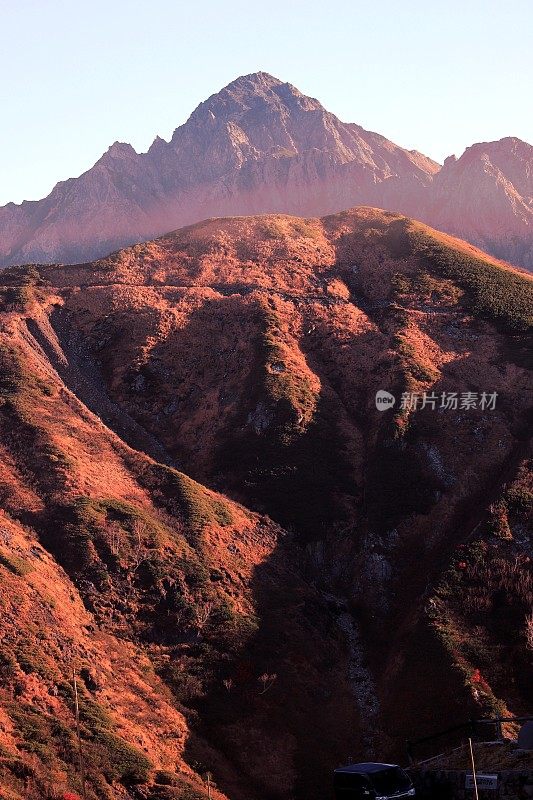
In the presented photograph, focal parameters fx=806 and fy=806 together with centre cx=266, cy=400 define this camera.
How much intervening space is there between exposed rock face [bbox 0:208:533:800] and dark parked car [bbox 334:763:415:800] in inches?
403

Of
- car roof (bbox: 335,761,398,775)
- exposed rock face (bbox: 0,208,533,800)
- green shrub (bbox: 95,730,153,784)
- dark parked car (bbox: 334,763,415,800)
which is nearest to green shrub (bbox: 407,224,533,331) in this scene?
exposed rock face (bbox: 0,208,533,800)

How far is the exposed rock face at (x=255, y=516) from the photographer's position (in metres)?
46.6

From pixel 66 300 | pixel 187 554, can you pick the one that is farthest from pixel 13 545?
pixel 66 300

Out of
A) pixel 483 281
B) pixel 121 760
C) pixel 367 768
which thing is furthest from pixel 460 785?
pixel 483 281

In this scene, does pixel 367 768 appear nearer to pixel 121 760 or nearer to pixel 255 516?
pixel 121 760

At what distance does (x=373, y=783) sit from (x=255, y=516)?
131 ft

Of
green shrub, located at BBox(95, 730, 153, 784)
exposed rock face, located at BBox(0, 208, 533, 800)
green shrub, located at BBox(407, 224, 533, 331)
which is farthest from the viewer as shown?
green shrub, located at BBox(407, 224, 533, 331)

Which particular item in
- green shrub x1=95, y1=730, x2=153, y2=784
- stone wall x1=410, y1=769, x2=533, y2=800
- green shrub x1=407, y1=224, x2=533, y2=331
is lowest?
green shrub x1=95, y1=730, x2=153, y2=784

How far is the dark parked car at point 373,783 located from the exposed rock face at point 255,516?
10.2 metres

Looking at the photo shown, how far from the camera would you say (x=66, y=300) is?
106188 millimetres

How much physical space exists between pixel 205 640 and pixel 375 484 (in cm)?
2566

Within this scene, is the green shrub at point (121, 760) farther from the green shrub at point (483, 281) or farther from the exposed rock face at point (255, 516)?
the green shrub at point (483, 281)

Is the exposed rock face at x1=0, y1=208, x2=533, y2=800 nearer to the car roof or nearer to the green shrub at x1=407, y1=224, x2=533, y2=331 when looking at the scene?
the green shrub at x1=407, y1=224, x2=533, y2=331

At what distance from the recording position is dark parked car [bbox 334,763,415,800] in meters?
30.9
